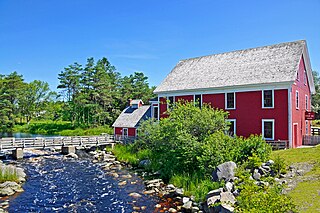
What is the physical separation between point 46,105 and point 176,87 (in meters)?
57.9

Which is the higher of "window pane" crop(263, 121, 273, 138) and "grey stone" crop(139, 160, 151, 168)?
"window pane" crop(263, 121, 273, 138)

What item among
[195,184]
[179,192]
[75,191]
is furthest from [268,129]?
[75,191]

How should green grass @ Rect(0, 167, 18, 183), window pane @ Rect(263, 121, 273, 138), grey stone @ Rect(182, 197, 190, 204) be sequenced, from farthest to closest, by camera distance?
1. window pane @ Rect(263, 121, 273, 138)
2. green grass @ Rect(0, 167, 18, 183)
3. grey stone @ Rect(182, 197, 190, 204)

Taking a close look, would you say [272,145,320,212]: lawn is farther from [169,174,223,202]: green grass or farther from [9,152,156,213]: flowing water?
[9,152,156,213]: flowing water

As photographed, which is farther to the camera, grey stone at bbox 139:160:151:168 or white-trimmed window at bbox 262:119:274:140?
white-trimmed window at bbox 262:119:274:140

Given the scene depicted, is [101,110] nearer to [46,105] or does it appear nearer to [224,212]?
[46,105]

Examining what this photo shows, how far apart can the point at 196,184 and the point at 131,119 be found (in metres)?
20.3

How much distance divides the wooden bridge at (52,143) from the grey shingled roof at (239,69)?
30.2 ft

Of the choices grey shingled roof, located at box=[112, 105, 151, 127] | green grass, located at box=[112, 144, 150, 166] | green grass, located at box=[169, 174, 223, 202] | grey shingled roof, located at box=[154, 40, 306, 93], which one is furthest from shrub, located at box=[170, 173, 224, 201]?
grey shingled roof, located at box=[112, 105, 151, 127]

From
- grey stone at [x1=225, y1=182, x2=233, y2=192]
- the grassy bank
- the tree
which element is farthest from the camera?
the tree

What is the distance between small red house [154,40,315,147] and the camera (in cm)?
2191

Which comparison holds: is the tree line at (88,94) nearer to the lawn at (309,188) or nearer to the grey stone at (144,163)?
the grey stone at (144,163)

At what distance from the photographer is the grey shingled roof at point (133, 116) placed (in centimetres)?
3389

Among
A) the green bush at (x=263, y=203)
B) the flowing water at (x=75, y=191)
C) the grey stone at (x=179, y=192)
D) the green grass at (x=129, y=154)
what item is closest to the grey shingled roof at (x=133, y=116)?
the green grass at (x=129, y=154)
